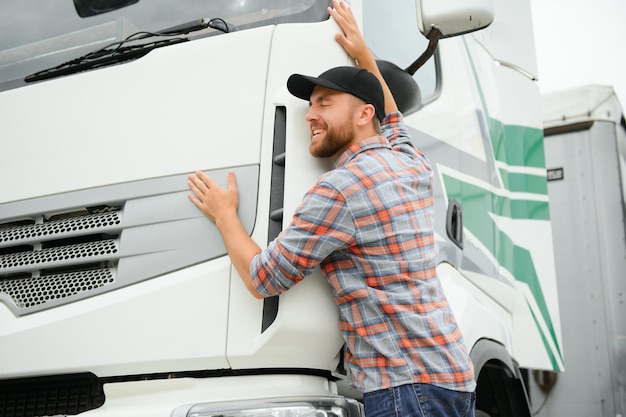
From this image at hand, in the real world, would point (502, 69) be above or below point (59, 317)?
above

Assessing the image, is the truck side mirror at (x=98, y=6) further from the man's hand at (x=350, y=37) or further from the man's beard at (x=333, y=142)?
the man's beard at (x=333, y=142)

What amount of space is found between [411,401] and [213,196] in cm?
77

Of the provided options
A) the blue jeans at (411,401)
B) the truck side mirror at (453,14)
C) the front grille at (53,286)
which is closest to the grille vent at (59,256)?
the front grille at (53,286)

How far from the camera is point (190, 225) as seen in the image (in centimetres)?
193

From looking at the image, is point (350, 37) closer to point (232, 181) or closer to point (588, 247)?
point (232, 181)

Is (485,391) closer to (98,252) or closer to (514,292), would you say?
A: (514,292)

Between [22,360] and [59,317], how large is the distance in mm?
169

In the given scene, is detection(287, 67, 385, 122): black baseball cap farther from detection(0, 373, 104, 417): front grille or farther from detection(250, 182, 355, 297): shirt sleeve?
detection(0, 373, 104, 417): front grille

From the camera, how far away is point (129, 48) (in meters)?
2.24

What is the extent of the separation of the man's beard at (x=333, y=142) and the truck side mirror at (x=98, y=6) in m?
0.97

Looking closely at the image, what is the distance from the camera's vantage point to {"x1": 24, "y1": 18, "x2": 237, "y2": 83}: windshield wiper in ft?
7.25

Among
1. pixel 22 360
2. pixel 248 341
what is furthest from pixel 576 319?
pixel 22 360

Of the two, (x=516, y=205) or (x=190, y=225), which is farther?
(x=516, y=205)

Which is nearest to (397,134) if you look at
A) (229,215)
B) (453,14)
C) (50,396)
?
(453,14)
